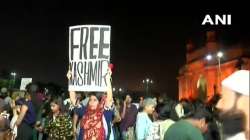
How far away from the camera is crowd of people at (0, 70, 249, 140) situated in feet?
8.98

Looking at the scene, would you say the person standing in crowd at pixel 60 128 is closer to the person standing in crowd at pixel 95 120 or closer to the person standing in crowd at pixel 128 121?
the person standing in crowd at pixel 95 120

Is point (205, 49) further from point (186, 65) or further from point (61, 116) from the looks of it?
point (61, 116)

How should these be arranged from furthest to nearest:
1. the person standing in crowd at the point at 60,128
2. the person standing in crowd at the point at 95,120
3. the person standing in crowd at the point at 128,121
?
the person standing in crowd at the point at 128,121
the person standing in crowd at the point at 60,128
the person standing in crowd at the point at 95,120

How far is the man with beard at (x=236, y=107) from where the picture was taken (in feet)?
8.80

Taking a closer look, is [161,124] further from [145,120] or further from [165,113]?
[145,120]

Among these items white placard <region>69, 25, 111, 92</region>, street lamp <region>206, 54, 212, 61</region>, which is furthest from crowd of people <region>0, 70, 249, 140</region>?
street lamp <region>206, 54, 212, 61</region>

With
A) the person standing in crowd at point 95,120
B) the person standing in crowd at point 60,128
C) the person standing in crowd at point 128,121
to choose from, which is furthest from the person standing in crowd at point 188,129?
the person standing in crowd at point 128,121

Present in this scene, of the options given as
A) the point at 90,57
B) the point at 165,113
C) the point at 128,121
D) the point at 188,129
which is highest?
the point at 90,57

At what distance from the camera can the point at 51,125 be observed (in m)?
10.0

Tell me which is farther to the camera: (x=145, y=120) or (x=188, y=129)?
(x=145, y=120)

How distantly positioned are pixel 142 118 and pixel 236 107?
8.22 meters

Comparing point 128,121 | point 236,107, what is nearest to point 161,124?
point 236,107

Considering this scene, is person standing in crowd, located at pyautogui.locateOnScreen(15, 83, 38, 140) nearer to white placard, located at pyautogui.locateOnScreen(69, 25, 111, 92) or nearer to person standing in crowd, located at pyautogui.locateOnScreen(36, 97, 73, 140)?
person standing in crowd, located at pyautogui.locateOnScreen(36, 97, 73, 140)

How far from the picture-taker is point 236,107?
2.70 meters
